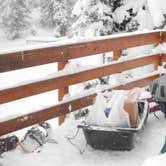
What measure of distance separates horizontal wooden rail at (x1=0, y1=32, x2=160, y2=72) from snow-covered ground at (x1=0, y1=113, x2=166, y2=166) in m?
0.93

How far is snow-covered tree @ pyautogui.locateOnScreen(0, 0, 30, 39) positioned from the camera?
39.6 meters

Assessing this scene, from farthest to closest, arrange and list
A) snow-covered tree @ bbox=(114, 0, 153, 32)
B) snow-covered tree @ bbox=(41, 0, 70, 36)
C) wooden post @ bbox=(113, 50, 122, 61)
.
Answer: snow-covered tree @ bbox=(41, 0, 70, 36)
snow-covered tree @ bbox=(114, 0, 153, 32)
wooden post @ bbox=(113, 50, 122, 61)

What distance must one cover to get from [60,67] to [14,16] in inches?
1442

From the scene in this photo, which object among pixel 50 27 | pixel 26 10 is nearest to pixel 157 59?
pixel 26 10

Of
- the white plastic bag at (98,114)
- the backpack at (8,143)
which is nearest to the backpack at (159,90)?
the white plastic bag at (98,114)

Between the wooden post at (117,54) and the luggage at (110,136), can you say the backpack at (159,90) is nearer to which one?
the luggage at (110,136)

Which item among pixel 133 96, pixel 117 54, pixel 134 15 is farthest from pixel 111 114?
pixel 134 15

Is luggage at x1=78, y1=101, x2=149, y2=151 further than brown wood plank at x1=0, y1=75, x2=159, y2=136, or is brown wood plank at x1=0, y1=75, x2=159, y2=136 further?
brown wood plank at x1=0, y1=75, x2=159, y2=136

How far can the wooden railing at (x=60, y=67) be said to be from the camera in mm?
3998

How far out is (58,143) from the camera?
4297mm

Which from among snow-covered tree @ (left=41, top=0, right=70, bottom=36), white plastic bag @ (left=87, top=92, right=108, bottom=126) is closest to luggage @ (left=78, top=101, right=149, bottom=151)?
white plastic bag @ (left=87, top=92, right=108, bottom=126)

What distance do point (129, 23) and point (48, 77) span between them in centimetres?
493

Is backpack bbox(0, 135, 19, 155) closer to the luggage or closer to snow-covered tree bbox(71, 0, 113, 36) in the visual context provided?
the luggage

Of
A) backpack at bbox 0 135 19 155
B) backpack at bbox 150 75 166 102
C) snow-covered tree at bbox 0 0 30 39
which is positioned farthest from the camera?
snow-covered tree at bbox 0 0 30 39
